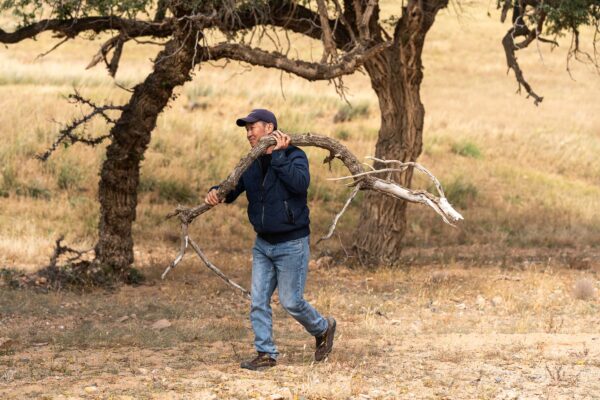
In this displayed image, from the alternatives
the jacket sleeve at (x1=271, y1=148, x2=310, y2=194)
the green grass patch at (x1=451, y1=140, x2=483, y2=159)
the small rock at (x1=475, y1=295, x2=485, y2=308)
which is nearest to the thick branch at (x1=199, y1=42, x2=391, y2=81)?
the small rock at (x1=475, y1=295, x2=485, y2=308)

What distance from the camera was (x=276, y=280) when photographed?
7.15 meters

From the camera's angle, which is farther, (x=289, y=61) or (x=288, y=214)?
(x=289, y=61)

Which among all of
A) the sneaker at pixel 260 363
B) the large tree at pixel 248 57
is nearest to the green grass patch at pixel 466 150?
the large tree at pixel 248 57

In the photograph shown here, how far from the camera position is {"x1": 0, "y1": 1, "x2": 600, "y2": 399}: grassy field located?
7.08 m

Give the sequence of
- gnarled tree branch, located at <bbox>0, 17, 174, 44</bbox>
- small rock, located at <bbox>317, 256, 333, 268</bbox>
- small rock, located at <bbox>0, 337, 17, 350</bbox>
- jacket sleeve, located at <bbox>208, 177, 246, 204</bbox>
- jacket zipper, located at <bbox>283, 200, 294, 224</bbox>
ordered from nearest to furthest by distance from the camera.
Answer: jacket zipper, located at <bbox>283, 200, 294, 224</bbox> → jacket sleeve, located at <bbox>208, 177, 246, 204</bbox> → small rock, located at <bbox>0, 337, 17, 350</bbox> → gnarled tree branch, located at <bbox>0, 17, 174, 44</bbox> → small rock, located at <bbox>317, 256, 333, 268</bbox>

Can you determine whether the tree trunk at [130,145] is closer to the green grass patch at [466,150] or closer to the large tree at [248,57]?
the large tree at [248,57]

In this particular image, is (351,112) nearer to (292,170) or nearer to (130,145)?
(130,145)

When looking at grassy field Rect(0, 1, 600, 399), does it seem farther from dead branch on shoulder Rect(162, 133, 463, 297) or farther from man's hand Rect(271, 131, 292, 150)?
man's hand Rect(271, 131, 292, 150)

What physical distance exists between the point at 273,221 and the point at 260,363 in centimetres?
106

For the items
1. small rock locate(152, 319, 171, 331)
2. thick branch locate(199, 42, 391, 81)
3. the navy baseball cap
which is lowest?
small rock locate(152, 319, 171, 331)

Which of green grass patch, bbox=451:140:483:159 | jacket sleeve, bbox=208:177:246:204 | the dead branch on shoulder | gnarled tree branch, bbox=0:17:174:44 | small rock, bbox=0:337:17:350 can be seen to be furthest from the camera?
green grass patch, bbox=451:140:483:159

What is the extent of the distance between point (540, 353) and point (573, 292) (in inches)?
153

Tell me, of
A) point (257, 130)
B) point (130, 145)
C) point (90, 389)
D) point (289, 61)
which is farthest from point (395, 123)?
point (90, 389)

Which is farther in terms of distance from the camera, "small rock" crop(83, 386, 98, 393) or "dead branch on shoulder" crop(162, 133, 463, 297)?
"dead branch on shoulder" crop(162, 133, 463, 297)
